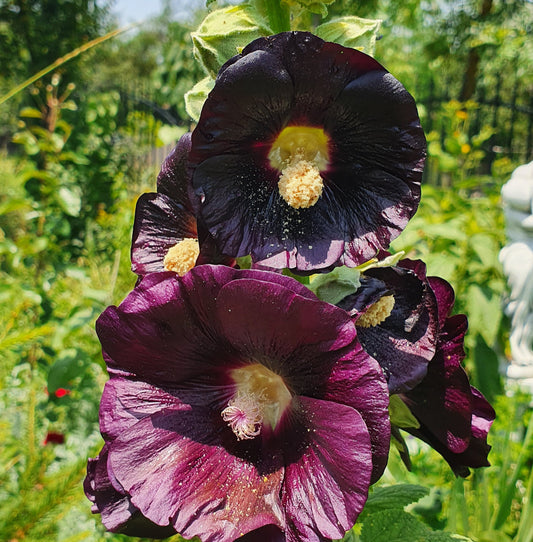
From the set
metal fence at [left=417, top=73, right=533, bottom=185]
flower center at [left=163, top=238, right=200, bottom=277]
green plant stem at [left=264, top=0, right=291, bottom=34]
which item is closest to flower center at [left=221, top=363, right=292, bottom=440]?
flower center at [left=163, top=238, right=200, bottom=277]

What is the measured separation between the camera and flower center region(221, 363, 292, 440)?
0.48 meters

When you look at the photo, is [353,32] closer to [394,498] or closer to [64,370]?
[394,498]

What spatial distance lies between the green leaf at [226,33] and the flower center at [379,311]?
25cm

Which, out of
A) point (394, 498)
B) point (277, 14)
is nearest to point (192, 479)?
point (394, 498)

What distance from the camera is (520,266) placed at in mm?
1808

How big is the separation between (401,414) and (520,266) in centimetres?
142

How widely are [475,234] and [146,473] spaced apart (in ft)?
6.05

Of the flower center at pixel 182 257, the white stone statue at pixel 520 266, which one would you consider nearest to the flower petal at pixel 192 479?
the flower center at pixel 182 257

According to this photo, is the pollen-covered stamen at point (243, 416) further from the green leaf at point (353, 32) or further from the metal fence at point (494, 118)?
the metal fence at point (494, 118)

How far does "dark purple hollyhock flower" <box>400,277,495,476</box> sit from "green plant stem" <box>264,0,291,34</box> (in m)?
0.29

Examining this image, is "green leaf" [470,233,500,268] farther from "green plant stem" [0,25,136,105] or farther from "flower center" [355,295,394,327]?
"flower center" [355,295,394,327]

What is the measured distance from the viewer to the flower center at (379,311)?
50 centimetres

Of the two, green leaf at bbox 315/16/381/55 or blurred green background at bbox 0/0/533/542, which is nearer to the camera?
green leaf at bbox 315/16/381/55

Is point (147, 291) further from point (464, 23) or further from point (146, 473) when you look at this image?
point (464, 23)
